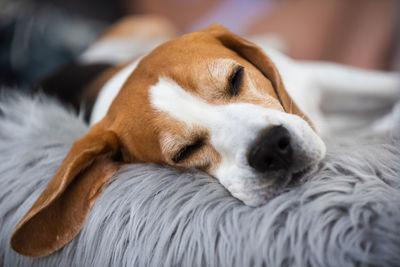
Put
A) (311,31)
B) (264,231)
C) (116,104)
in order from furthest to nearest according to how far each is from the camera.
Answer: (311,31), (116,104), (264,231)

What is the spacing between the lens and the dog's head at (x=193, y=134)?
3.02 ft

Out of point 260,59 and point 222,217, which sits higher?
point 260,59

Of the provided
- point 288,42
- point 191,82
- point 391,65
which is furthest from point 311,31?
point 191,82

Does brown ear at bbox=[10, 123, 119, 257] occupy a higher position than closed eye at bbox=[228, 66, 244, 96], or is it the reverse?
closed eye at bbox=[228, 66, 244, 96]

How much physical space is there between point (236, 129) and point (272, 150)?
13cm

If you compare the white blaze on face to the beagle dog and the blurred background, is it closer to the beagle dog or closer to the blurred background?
the beagle dog

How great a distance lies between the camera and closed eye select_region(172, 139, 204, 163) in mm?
1060

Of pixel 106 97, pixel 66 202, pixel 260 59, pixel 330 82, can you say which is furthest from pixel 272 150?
pixel 330 82

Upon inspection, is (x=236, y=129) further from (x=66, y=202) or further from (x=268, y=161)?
(x=66, y=202)

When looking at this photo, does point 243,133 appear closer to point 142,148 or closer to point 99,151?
point 142,148

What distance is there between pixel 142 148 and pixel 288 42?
1944 mm

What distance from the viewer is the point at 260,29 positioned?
2.83 m

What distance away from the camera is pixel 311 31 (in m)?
2.63

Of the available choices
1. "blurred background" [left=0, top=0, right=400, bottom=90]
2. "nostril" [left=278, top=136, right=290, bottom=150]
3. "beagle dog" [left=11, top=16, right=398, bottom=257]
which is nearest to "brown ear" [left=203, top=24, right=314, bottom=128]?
"beagle dog" [left=11, top=16, right=398, bottom=257]
